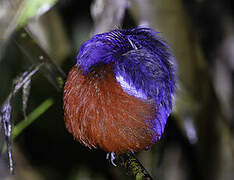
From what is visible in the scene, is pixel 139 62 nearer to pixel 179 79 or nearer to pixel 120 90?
pixel 120 90

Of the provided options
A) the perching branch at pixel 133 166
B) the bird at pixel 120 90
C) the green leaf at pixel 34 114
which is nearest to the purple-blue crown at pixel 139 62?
the bird at pixel 120 90

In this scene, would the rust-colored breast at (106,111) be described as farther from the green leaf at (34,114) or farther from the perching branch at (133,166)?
the green leaf at (34,114)

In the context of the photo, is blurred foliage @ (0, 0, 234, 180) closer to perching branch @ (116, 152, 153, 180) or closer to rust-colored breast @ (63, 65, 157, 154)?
rust-colored breast @ (63, 65, 157, 154)

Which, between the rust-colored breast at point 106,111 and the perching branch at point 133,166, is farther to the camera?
the perching branch at point 133,166

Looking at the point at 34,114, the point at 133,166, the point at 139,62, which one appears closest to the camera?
the point at 139,62

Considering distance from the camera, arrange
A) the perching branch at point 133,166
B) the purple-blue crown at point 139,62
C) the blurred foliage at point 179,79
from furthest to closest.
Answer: the blurred foliage at point 179,79
the perching branch at point 133,166
the purple-blue crown at point 139,62

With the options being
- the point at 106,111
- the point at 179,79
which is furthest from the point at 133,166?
the point at 179,79

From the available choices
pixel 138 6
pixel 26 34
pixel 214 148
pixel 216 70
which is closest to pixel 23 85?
pixel 26 34

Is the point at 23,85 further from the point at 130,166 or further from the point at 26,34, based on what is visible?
the point at 130,166
